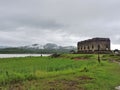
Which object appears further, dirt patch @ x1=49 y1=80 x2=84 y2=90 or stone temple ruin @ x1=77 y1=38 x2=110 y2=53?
stone temple ruin @ x1=77 y1=38 x2=110 y2=53

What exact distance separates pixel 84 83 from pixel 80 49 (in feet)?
218

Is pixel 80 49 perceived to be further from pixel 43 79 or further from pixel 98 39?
pixel 43 79

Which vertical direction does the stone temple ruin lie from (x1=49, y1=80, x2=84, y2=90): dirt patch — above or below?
above

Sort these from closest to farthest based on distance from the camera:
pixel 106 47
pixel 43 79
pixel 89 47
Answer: pixel 43 79
pixel 106 47
pixel 89 47

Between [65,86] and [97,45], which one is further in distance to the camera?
[97,45]

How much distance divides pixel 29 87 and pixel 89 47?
6265 centimetres

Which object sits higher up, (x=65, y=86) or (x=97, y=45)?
(x=97, y=45)

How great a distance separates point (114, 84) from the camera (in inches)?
727

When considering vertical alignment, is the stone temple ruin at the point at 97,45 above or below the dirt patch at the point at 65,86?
above

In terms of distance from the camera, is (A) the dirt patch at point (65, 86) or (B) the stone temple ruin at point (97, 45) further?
(B) the stone temple ruin at point (97, 45)

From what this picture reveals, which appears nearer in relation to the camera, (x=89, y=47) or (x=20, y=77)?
(x=20, y=77)

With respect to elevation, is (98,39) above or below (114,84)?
above

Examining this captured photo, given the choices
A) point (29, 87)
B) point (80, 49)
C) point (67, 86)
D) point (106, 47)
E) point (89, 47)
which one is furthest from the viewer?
point (80, 49)

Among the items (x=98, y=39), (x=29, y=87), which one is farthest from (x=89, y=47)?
(x=29, y=87)
